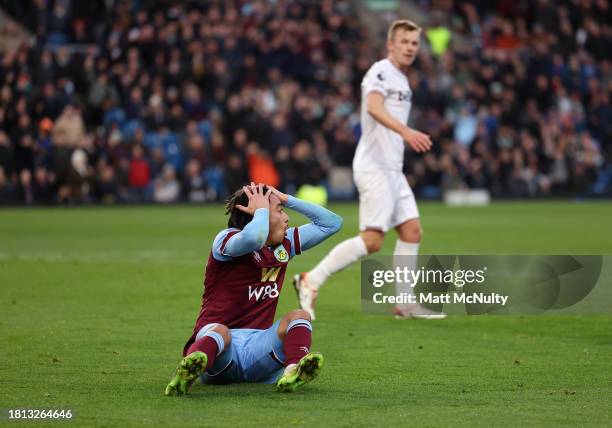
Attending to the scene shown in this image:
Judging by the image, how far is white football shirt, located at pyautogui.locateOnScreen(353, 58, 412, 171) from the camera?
11.0 m

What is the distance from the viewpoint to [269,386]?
743 centimetres

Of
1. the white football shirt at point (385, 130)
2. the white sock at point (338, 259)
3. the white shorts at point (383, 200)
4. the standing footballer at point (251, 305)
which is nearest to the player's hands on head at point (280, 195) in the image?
the standing footballer at point (251, 305)

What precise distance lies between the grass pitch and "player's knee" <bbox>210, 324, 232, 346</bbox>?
0.32 meters

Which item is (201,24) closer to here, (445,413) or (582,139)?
(582,139)

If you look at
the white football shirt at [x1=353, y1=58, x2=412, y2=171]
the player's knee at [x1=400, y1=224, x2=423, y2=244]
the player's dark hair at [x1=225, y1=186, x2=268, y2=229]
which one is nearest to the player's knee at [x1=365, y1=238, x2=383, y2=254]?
the player's knee at [x1=400, y1=224, x2=423, y2=244]

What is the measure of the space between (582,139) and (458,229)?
1386 cm

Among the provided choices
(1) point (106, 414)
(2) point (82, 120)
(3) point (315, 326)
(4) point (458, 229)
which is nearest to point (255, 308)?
(1) point (106, 414)

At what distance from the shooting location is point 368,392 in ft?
23.7

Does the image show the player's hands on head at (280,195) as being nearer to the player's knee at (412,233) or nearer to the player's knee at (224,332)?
the player's knee at (224,332)

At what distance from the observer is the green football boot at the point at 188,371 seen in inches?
263

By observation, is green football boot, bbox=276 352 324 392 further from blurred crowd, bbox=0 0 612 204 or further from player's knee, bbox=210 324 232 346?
blurred crowd, bbox=0 0 612 204

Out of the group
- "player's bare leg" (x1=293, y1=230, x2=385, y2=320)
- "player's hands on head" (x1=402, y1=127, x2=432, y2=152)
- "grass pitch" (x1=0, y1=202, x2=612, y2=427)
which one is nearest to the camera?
"grass pitch" (x1=0, y1=202, x2=612, y2=427)

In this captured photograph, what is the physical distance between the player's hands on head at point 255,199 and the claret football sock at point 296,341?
690mm

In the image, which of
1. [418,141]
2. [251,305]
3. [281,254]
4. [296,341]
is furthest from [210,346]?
[418,141]
